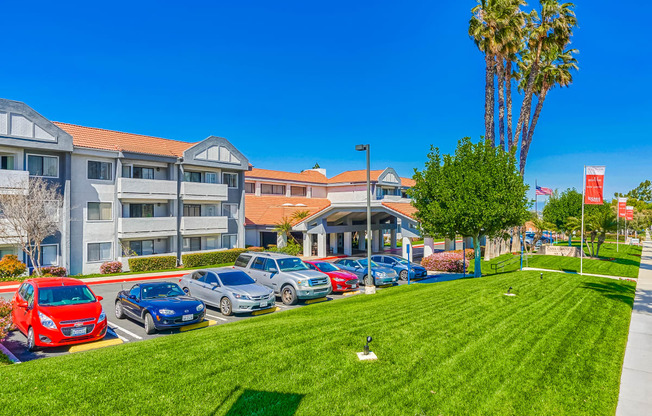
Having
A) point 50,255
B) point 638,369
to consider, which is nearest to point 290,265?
point 638,369

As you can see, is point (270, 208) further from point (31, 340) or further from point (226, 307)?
point (31, 340)

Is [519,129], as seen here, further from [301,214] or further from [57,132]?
[57,132]

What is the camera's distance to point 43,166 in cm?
2411

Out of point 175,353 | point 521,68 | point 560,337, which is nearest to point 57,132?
point 175,353

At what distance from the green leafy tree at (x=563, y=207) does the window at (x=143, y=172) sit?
136 feet

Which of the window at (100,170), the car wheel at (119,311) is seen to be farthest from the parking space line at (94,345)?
the window at (100,170)

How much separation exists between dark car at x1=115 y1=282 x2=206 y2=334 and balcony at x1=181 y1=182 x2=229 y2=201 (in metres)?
Result: 17.6

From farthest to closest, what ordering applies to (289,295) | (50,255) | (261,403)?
(50,255) < (289,295) < (261,403)

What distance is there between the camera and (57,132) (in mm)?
24188

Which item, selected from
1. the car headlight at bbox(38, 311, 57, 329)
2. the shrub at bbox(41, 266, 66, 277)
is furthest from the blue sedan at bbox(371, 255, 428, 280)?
the shrub at bbox(41, 266, 66, 277)

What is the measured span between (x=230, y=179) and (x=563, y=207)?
37084mm

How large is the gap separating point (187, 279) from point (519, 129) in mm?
30824

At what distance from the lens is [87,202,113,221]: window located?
2611 centimetres

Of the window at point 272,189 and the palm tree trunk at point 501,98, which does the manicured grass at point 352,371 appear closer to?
the palm tree trunk at point 501,98
